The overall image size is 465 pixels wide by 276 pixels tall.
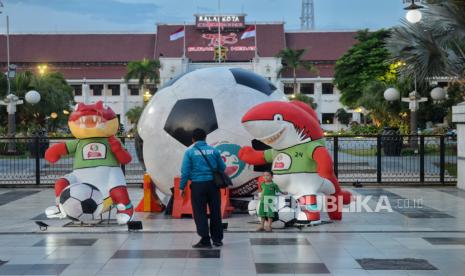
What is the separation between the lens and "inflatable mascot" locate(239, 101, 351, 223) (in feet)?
31.1

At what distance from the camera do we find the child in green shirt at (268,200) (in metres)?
9.41

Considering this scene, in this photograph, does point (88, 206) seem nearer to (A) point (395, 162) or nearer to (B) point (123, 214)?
(B) point (123, 214)

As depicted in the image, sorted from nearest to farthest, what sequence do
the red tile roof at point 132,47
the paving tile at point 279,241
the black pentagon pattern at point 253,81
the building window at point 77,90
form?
1. the paving tile at point 279,241
2. the black pentagon pattern at point 253,81
3. the red tile roof at point 132,47
4. the building window at point 77,90

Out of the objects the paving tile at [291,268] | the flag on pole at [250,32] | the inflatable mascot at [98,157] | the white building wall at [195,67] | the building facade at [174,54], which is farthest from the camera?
the building facade at [174,54]

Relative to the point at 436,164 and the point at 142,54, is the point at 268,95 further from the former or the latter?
the point at 142,54

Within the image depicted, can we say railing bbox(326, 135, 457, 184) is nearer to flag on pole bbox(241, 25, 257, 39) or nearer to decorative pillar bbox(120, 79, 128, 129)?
flag on pole bbox(241, 25, 257, 39)

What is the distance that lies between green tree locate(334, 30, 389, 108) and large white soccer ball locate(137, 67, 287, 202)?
35244mm

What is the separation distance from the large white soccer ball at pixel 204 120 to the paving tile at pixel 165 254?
2.60 metres

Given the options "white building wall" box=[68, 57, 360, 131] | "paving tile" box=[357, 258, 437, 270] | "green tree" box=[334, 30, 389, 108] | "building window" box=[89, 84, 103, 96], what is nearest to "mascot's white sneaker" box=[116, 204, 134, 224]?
"paving tile" box=[357, 258, 437, 270]

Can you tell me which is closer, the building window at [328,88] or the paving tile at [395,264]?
the paving tile at [395,264]

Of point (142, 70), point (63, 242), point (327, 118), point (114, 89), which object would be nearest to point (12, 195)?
point (63, 242)

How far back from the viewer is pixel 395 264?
286 inches

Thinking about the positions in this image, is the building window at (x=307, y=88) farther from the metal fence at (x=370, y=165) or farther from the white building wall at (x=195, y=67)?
the metal fence at (x=370, y=165)

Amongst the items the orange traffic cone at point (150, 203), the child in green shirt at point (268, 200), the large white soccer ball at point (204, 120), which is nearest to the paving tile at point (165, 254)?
the child in green shirt at point (268, 200)
